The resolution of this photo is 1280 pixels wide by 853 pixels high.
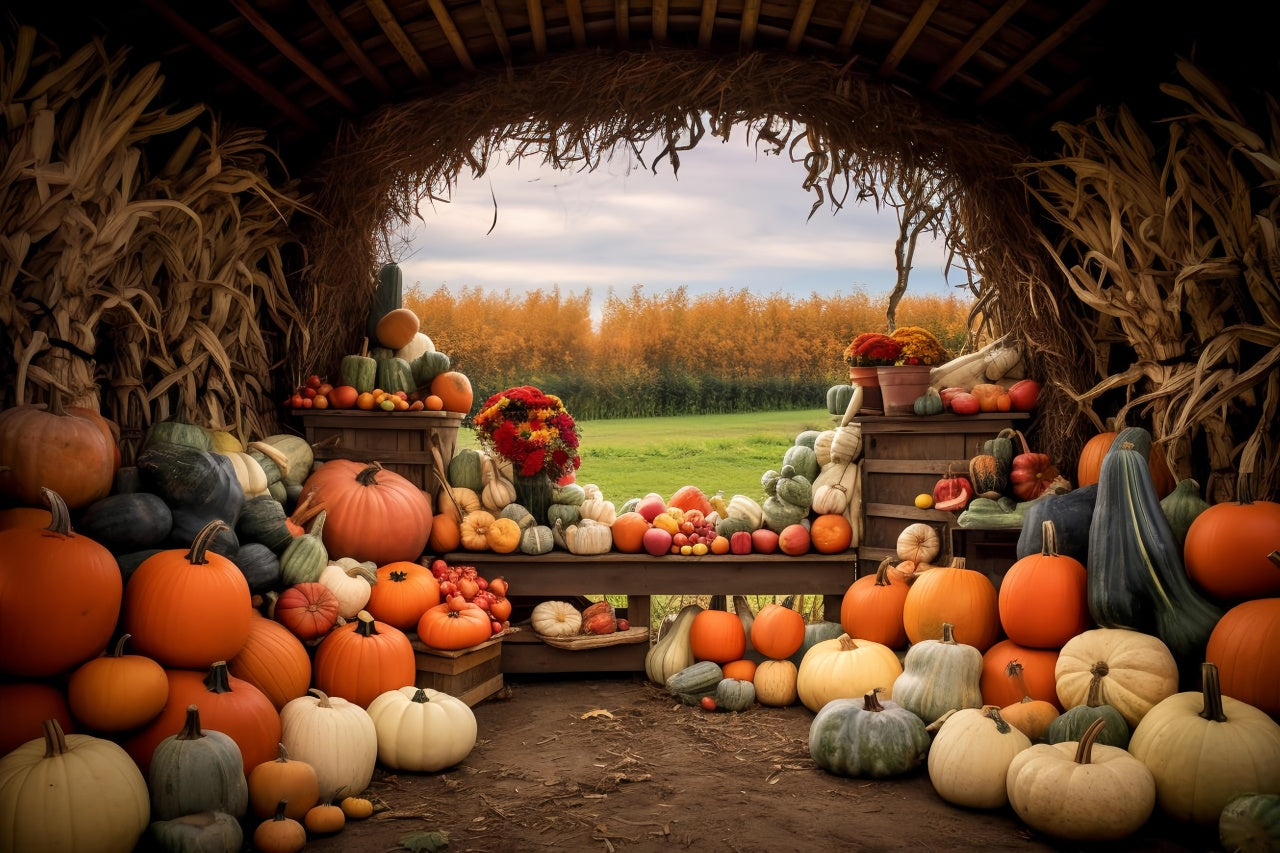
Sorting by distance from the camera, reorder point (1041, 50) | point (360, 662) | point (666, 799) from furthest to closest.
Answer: point (1041, 50)
point (360, 662)
point (666, 799)

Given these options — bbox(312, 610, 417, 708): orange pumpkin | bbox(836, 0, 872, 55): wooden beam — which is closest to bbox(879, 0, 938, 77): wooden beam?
bbox(836, 0, 872, 55): wooden beam

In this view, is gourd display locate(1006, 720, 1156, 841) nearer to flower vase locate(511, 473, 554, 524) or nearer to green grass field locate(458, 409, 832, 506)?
flower vase locate(511, 473, 554, 524)

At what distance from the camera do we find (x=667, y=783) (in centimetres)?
428

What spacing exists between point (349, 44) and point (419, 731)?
11.4ft

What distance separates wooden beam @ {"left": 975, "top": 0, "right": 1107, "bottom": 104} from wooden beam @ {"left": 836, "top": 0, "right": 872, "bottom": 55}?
0.81 meters

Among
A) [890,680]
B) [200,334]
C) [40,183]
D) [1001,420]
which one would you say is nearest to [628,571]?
[890,680]

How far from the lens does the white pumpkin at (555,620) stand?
588 centimetres

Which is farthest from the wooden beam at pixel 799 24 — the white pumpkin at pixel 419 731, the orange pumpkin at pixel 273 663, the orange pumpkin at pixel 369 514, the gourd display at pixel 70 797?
the gourd display at pixel 70 797

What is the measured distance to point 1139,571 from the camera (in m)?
4.23

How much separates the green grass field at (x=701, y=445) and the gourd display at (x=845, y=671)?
4.20 meters

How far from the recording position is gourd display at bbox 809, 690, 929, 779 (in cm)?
425

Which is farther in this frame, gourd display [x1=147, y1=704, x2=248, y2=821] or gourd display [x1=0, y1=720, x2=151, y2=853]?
gourd display [x1=147, y1=704, x2=248, y2=821]

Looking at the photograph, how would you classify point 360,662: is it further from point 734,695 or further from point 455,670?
point 734,695

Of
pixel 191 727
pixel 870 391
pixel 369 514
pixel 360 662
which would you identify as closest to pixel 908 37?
pixel 870 391
